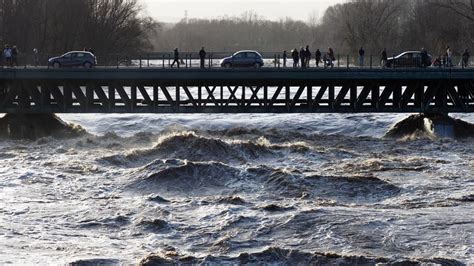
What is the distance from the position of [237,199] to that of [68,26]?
214 feet

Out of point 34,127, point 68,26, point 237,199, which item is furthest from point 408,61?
point 68,26

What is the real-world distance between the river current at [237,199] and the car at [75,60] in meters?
6.94

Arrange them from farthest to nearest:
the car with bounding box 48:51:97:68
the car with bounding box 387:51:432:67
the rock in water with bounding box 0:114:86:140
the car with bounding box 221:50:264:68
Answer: the car with bounding box 48:51:97:68 → the car with bounding box 221:50:264:68 → the car with bounding box 387:51:432:67 → the rock in water with bounding box 0:114:86:140

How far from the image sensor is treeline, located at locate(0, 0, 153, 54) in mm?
86250

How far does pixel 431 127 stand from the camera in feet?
154

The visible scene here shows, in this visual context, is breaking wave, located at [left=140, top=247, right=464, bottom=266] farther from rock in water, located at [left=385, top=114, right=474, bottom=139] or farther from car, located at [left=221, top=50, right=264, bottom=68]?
car, located at [left=221, top=50, right=264, bottom=68]

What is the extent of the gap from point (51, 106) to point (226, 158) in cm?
1316

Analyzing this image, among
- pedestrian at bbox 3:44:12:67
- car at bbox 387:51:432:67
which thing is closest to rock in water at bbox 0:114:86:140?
pedestrian at bbox 3:44:12:67

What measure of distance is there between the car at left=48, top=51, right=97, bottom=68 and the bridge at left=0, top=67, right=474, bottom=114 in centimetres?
578

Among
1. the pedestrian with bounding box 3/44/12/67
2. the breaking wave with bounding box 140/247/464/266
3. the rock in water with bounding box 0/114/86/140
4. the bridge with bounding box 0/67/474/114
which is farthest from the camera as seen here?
the pedestrian with bounding box 3/44/12/67

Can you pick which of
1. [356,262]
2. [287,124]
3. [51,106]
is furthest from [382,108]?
[356,262]

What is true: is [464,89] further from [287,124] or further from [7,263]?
[7,263]

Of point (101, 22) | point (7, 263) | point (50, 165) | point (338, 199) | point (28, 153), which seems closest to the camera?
point (7, 263)

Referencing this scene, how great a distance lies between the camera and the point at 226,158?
38.5 m
